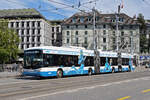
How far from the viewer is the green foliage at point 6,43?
135ft

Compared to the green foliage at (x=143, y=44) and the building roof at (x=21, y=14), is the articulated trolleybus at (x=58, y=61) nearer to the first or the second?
the building roof at (x=21, y=14)

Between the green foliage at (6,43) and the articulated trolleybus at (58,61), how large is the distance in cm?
2004

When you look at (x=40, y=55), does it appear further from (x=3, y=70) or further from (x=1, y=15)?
(x=1, y=15)

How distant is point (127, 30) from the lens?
77.8m

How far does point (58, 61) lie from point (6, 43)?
24.2 m

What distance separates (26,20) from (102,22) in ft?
83.2

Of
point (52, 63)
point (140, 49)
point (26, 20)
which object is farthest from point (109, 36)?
point (52, 63)

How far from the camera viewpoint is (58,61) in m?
20.9

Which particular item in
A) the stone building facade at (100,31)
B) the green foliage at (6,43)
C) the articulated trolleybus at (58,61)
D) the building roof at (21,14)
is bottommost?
the articulated trolleybus at (58,61)

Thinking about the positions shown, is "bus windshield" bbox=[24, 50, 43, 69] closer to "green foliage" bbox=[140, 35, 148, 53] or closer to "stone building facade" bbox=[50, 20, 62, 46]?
"green foliage" bbox=[140, 35, 148, 53]

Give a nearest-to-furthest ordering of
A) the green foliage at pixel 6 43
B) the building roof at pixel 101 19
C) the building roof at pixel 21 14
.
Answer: the green foliage at pixel 6 43
the building roof at pixel 101 19
the building roof at pixel 21 14

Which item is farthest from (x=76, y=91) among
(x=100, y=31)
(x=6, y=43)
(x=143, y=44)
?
(x=143, y=44)

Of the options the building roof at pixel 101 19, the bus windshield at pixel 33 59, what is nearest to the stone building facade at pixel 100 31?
the building roof at pixel 101 19

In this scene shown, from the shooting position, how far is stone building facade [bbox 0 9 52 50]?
79125mm
